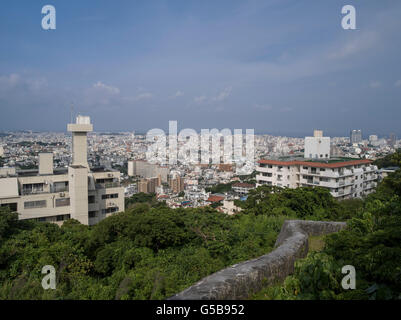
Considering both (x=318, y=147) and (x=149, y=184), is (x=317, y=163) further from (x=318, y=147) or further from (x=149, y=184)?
(x=149, y=184)

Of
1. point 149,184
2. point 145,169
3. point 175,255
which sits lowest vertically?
point 149,184

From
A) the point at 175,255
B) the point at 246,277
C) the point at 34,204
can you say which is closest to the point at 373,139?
the point at 34,204

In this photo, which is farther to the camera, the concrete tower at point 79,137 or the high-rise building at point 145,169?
the high-rise building at point 145,169

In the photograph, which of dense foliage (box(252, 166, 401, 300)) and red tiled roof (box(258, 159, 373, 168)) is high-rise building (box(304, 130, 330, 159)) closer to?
red tiled roof (box(258, 159, 373, 168))

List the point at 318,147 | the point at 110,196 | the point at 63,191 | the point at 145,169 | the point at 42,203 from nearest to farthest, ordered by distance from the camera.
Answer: the point at 42,203 < the point at 63,191 < the point at 110,196 < the point at 318,147 < the point at 145,169

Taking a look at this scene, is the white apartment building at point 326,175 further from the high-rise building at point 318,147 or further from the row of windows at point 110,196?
the row of windows at point 110,196

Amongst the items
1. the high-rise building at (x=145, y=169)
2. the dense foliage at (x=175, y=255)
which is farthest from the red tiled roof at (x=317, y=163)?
the high-rise building at (x=145, y=169)
